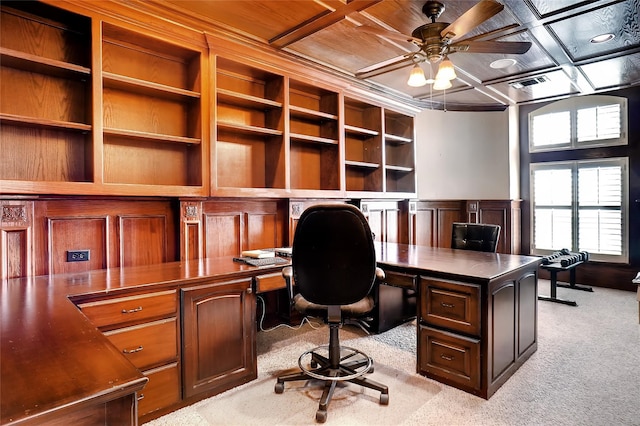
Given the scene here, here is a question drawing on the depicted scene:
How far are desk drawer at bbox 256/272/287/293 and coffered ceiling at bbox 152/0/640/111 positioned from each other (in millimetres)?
1787

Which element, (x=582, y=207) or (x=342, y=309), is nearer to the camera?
(x=342, y=309)

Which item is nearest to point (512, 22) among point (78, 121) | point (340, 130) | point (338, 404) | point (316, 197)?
point (340, 130)

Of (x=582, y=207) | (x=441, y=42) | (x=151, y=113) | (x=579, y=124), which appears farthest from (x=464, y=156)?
(x=151, y=113)

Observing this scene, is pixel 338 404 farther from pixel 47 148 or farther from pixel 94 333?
pixel 47 148

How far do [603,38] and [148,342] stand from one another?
4.19 m

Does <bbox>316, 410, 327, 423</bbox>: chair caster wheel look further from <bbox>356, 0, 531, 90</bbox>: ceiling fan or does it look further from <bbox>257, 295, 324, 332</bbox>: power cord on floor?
<bbox>356, 0, 531, 90</bbox>: ceiling fan

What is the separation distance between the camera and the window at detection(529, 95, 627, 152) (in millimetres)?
4809

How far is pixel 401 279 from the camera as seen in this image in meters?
2.53

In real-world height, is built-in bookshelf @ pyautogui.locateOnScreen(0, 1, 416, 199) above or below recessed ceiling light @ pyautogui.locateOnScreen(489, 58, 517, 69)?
below

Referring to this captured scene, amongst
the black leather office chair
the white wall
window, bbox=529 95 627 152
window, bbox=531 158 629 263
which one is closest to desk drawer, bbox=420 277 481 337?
the black leather office chair

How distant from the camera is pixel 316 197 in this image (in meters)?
3.47

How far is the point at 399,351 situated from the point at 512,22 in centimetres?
271

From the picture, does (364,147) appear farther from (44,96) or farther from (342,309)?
(44,96)

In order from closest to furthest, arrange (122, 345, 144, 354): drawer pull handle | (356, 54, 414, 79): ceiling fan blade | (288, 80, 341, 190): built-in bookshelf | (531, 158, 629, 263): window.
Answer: (122, 345, 144, 354): drawer pull handle < (356, 54, 414, 79): ceiling fan blade < (288, 80, 341, 190): built-in bookshelf < (531, 158, 629, 263): window
